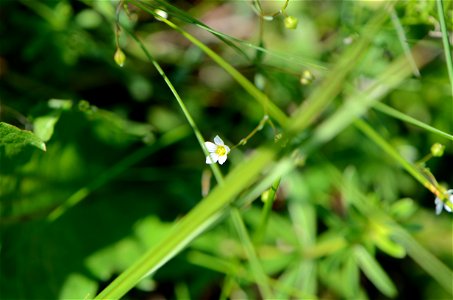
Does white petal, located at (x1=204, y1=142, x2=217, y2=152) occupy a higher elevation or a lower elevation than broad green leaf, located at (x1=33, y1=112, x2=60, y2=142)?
lower

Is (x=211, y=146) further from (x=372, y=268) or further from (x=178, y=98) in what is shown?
(x=372, y=268)

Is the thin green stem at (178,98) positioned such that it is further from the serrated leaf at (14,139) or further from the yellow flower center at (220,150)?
the serrated leaf at (14,139)

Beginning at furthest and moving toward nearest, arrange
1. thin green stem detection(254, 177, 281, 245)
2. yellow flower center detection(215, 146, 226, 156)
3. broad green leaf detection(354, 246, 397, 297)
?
1. broad green leaf detection(354, 246, 397, 297)
2. yellow flower center detection(215, 146, 226, 156)
3. thin green stem detection(254, 177, 281, 245)

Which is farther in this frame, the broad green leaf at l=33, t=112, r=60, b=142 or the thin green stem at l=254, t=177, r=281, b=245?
the broad green leaf at l=33, t=112, r=60, b=142

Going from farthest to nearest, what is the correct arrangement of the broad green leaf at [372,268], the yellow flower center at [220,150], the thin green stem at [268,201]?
1. the broad green leaf at [372,268]
2. the yellow flower center at [220,150]
3. the thin green stem at [268,201]

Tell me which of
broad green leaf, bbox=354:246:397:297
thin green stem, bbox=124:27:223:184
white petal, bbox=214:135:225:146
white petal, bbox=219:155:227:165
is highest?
thin green stem, bbox=124:27:223:184

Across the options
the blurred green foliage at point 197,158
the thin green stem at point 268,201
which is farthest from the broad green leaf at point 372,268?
the thin green stem at point 268,201

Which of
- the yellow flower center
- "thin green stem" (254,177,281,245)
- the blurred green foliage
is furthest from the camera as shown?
the blurred green foliage

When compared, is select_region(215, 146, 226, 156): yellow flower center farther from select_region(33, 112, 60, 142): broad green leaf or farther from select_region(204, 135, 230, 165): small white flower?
select_region(33, 112, 60, 142): broad green leaf

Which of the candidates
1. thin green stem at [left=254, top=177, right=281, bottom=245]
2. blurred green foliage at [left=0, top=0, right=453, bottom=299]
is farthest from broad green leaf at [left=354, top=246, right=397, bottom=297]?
thin green stem at [left=254, top=177, right=281, bottom=245]
